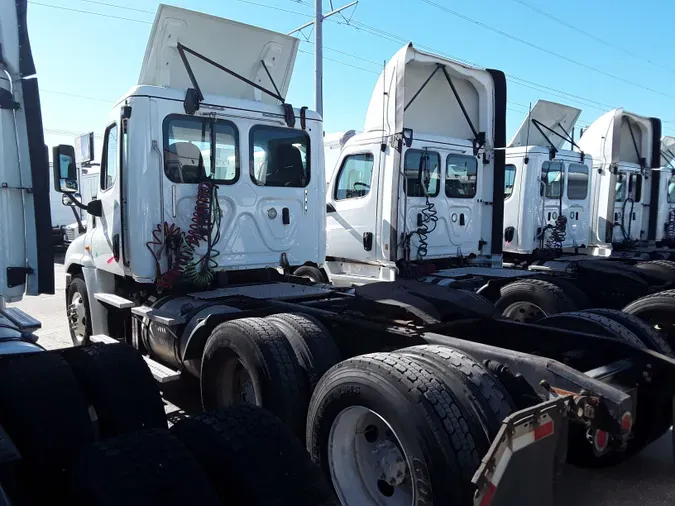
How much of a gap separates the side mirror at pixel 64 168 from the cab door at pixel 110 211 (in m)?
1.21

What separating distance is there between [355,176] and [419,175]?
904 millimetres

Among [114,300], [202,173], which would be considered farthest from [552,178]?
[114,300]

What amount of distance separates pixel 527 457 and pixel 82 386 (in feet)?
6.99

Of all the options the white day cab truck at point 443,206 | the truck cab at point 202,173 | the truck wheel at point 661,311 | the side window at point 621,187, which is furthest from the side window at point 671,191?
the truck cab at point 202,173

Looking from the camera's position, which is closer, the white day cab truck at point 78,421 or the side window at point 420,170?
the white day cab truck at point 78,421

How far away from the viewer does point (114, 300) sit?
554 cm

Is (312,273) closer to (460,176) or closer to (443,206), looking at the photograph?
(443,206)

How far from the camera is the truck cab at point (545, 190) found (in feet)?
30.7

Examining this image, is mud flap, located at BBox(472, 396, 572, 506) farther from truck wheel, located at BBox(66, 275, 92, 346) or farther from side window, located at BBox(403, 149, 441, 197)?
truck wheel, located at BBox(66, 275, 92, 346)

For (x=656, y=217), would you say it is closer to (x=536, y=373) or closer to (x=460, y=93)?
(x=460, y=93)

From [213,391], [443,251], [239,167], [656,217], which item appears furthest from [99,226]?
[656,217]

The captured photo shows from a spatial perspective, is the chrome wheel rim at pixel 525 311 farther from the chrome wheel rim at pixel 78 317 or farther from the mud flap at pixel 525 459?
the chrome wheel rim at pixel 78 317

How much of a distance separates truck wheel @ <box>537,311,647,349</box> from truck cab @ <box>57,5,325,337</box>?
2979mm

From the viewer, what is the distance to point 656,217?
12.2 meters
